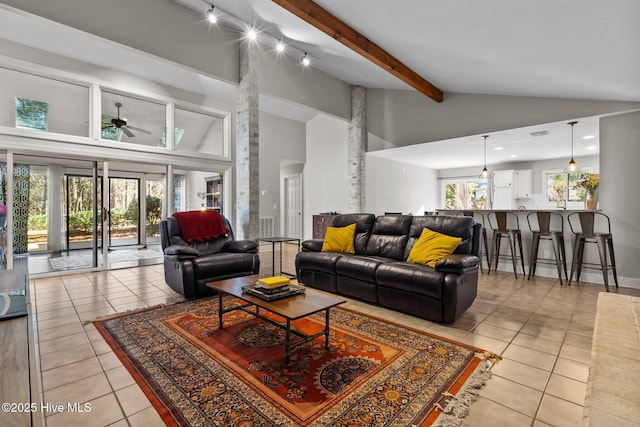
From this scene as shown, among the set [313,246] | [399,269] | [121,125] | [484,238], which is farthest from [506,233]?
[121,125]

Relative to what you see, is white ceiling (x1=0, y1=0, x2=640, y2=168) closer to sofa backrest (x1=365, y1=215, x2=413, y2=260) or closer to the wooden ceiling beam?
the wooden ceiling beam

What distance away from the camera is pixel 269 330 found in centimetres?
268

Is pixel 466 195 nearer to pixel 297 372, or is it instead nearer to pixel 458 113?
pixel 458 113

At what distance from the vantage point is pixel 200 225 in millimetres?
4238

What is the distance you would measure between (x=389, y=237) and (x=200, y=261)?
2317 mm

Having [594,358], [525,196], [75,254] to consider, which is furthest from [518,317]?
[75,254]

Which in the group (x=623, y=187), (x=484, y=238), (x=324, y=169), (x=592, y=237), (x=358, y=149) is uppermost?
(x=358, y=149)

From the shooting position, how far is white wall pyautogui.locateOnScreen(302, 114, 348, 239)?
27.1 feet

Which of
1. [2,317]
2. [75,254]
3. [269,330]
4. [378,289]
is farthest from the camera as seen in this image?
[75,254]

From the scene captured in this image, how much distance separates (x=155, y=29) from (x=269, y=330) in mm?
4346

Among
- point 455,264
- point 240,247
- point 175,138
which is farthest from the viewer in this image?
point 175,138

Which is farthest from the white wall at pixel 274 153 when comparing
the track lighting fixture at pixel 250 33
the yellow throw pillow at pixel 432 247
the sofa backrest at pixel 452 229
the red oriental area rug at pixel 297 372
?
the red oriental area rug at pixel 297 372

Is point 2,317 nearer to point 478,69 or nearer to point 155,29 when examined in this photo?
point 155,29

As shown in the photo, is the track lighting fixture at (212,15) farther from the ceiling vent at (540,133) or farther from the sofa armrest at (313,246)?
the ceiling vent at (540,133)
